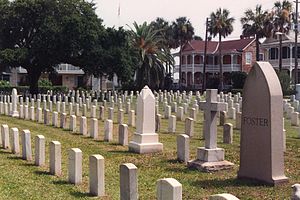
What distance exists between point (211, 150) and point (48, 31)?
31.2 meters

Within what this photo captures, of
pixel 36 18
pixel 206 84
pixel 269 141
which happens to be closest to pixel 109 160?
pixel 269 141

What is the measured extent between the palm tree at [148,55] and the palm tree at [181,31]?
38.1 ft

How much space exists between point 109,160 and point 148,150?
1.49 m

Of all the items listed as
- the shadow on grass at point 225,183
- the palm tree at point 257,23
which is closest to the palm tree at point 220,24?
the palm tree at point 257,23

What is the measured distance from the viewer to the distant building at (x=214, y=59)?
239 feet

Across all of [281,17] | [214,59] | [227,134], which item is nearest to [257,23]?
[281,17]

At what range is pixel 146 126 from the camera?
13.9 m

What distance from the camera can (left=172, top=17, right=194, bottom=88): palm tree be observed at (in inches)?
2793

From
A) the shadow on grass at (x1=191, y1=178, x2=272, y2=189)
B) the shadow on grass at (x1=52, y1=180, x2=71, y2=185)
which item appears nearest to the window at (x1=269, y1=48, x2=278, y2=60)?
the shadow on grass at (x1=191, y1=178, x2=272, y2=189)

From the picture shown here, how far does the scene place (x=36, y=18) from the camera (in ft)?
137

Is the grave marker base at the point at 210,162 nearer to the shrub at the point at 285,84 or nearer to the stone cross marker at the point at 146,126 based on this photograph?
the stone cross marker at the point at 146,126

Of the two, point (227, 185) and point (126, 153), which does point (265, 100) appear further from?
point (126, 153)

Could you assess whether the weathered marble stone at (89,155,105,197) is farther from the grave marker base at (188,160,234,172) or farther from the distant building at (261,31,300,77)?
the distant building at (261,31,300,77)

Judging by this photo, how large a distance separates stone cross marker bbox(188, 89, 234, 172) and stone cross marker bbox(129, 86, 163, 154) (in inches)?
101
